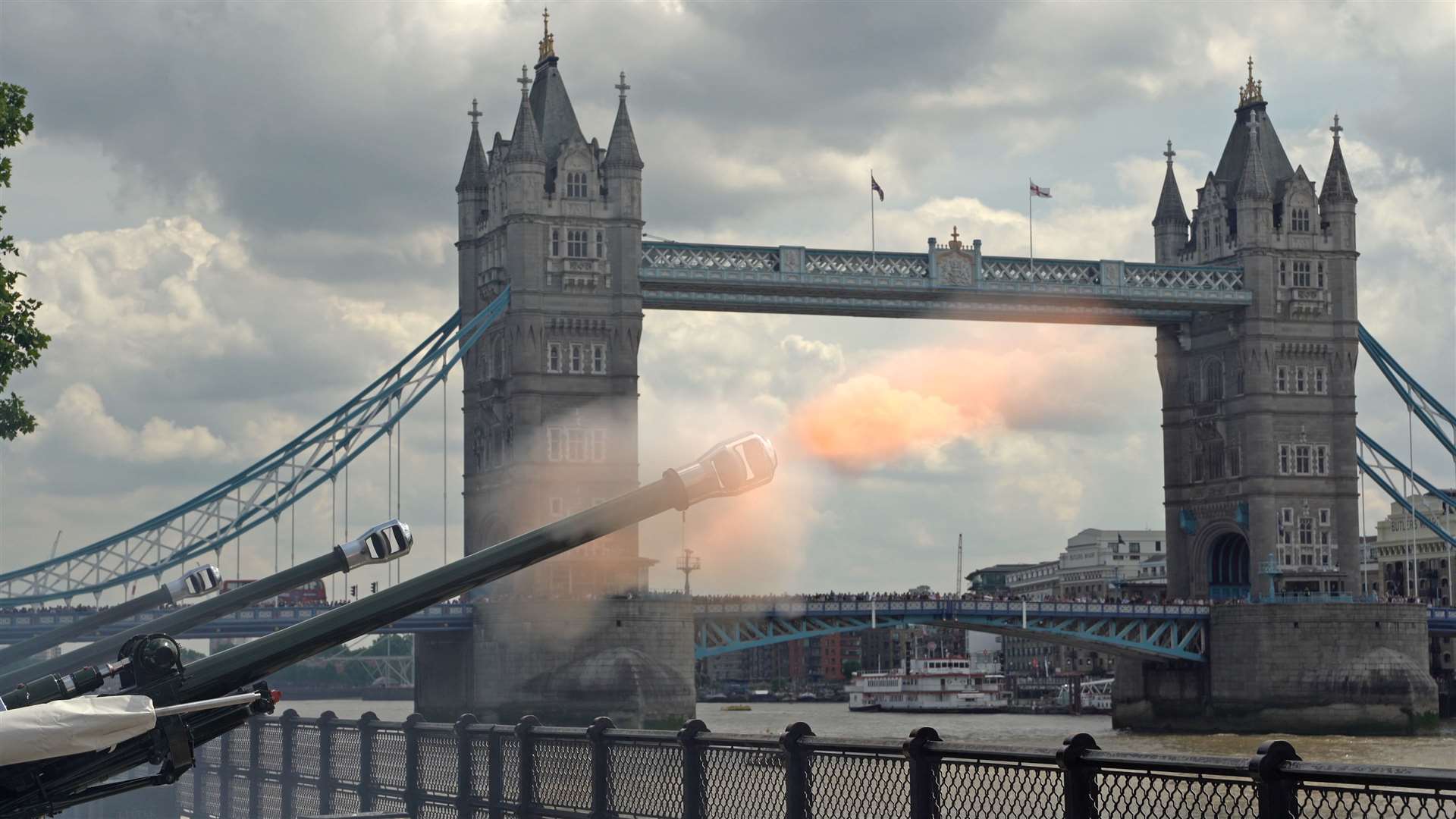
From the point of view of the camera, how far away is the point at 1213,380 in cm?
11831

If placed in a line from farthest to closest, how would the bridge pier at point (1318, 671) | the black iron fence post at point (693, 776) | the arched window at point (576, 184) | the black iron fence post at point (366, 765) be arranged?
the bridge pier at point (1318, 671) < the arched window at point (576, 184) < the black iron fence post at point (366, 765) < the black iron fence post at point (693, 776)

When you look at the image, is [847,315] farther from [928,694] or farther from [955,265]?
[928,694]

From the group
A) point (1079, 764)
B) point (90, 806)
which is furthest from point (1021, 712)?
point (1079, 764)

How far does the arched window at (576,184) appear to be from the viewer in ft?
346

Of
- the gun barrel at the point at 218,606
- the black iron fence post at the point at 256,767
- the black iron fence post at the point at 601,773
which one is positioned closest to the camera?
the black iron fence post at the point at 601,773

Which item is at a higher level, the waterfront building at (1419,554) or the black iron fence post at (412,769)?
the waterfront building at (1419,554)

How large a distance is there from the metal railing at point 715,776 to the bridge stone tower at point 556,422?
72517 mm

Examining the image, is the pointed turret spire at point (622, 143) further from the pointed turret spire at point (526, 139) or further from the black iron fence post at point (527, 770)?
the black iron fence post at point (527, 770)

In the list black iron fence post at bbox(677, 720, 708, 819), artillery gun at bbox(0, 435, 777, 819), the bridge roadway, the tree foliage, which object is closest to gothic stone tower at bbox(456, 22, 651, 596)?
the bridge roadway

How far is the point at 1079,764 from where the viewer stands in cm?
1250

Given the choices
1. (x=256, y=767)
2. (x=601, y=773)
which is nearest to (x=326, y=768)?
(x=256, y=767)

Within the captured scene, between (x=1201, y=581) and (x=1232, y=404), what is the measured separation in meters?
9.89

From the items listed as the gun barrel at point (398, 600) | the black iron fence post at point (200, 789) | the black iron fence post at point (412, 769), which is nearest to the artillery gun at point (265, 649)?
the gun barrel at point (398, 600)

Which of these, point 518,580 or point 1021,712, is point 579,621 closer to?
point 518,580
